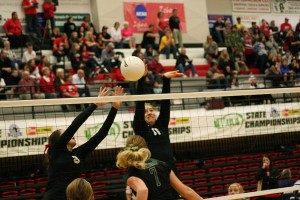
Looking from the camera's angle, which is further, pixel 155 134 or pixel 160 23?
pixel 160 23

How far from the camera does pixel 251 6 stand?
81.4 ft

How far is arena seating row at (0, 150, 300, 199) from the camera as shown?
11701 mm

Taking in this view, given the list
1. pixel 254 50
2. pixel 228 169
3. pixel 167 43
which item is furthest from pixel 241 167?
pixel 254 50

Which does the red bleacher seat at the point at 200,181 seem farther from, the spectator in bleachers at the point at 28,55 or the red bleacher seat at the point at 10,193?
the spectator in bleachers at the point at 28,55

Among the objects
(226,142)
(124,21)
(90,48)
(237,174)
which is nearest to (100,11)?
(124,21)

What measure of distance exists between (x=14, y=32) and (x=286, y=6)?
14213 mm

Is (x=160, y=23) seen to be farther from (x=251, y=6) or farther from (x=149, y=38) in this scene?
(x=251, y=6)

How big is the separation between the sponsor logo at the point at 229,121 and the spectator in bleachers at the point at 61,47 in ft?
16.8

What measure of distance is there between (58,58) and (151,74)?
2.97 metres

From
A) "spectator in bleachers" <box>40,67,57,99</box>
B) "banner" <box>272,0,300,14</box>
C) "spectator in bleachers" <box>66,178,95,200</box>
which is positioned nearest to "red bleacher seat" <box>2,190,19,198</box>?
"spectator in bleachers" <box>40,67,57,99</box>

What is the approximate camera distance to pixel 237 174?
14.3 m

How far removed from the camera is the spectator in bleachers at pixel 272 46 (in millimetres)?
21062

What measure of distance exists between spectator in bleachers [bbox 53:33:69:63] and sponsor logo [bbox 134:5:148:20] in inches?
211

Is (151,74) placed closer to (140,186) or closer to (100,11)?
(100,11)
